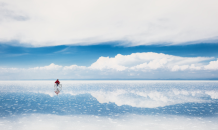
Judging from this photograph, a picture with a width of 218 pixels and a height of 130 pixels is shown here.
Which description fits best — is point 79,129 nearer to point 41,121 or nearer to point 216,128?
point 41,121

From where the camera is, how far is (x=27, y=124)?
1423 centimetres

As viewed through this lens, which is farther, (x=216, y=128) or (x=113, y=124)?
(x=113, y=124)

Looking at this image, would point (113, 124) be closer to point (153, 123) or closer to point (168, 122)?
point (153, 123)

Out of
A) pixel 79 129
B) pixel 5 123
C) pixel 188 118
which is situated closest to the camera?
pixel 79 129

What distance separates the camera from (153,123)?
14.8 m

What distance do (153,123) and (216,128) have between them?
4988 mm

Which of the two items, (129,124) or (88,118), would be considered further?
(88,118)

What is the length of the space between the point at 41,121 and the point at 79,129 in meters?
4.60

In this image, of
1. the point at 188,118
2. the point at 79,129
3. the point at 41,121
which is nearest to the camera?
the point at 79,129

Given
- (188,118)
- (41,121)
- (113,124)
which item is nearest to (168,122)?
(188,118)

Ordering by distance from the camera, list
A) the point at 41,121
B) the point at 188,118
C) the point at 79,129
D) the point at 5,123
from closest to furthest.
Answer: the point at 79,129 < the point at 5,123 < the point at 41,121 < the point at 188,118

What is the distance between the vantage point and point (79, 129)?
1307cm

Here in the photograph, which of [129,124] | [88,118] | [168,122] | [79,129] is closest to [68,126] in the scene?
[79,129]

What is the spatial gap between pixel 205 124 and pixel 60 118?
13.7 metres
